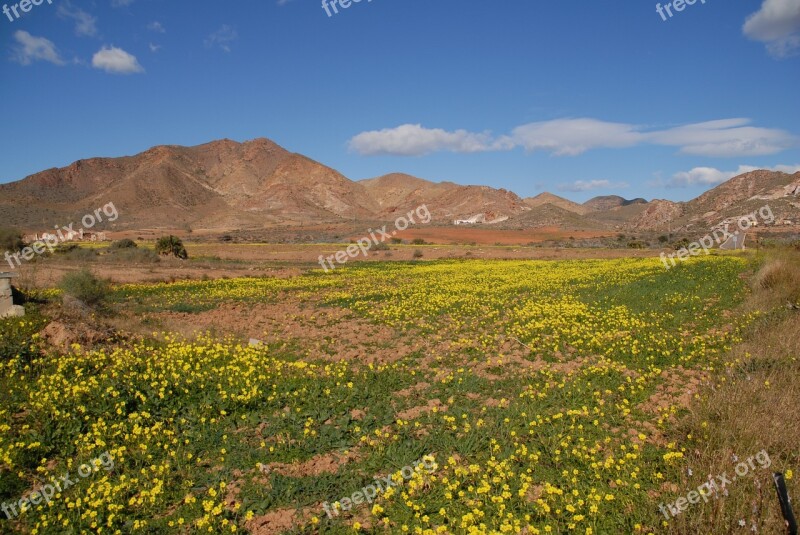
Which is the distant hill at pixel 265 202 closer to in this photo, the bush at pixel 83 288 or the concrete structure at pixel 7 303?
the bush at pixel 83 288

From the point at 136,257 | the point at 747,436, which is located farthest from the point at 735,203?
the point at 747,436

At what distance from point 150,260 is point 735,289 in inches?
1702

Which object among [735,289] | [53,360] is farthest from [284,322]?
[735,289]

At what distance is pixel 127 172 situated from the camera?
185 meters

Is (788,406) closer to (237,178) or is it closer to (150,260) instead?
(150,260)

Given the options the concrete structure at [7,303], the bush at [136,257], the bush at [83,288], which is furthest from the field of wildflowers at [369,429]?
the bush at [136,257]

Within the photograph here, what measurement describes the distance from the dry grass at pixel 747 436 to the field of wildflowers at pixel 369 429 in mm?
314

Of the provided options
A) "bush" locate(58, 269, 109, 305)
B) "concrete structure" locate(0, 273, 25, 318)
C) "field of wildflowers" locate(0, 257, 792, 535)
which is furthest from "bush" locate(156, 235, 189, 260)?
"field of wildflowers" locate(0, 257, 792, 535)

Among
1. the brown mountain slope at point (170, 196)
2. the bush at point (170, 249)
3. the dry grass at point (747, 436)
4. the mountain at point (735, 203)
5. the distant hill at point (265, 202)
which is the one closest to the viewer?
the dry grass at point (747, 436)

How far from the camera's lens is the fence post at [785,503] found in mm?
4012

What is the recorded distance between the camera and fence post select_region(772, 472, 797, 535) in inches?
158

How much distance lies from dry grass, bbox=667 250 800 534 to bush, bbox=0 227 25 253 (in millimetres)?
53924

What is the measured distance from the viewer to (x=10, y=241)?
4644 centimetres

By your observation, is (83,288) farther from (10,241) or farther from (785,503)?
(10,241)
